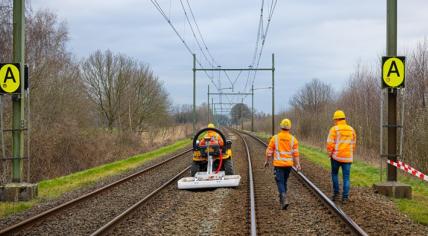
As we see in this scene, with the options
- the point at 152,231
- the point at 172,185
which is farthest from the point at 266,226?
the point at 172,185

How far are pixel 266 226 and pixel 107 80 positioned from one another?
41.2 metres

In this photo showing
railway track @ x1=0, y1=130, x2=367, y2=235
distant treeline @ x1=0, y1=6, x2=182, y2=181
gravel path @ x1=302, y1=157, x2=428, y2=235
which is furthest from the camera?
distant treeline @ x1=0, y1=6, x2=182, y2=181

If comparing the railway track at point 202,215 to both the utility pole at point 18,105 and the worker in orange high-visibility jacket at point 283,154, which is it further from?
the utility pole at point 18,105

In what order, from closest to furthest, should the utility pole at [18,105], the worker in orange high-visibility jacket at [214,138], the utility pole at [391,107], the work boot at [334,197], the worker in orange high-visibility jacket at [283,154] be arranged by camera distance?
the worker in orange high-visibility jacket at [283,154]
the work boot at [334,197]
the utility pole at [391,107]
the utility pole at [18,105]
the worker in orange high-visibility jacket at [214,138]

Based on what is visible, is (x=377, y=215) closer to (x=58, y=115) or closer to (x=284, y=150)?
(x=284, y=150)

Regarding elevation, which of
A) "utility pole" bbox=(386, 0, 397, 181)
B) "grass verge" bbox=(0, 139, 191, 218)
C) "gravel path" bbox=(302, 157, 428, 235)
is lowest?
"grass verge" bbox=(0, 139, 191, 218)

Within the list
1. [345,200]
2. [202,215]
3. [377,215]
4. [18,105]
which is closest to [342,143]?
[345,200]

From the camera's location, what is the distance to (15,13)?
12.0 m

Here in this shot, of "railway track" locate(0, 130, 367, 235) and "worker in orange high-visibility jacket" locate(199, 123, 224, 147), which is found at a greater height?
"worker in orange high-visibility jacket" locate(199, 123, 224, 147)

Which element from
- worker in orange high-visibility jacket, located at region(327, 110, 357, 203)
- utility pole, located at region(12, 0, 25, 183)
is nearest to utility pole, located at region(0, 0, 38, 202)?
utility pole, located at region(12, 0, 25, 183)

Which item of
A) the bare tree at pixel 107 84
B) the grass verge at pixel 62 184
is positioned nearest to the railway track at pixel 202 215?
the grass verge at pixel 62 184

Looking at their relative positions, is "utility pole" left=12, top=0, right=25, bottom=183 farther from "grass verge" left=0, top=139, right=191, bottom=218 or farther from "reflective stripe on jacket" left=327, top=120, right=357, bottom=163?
"reflective stripe on jacket" left=327, top=120, right=357, bottom=163

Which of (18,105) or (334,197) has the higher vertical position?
(18,105)

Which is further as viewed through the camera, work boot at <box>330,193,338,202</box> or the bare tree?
the bare tree
